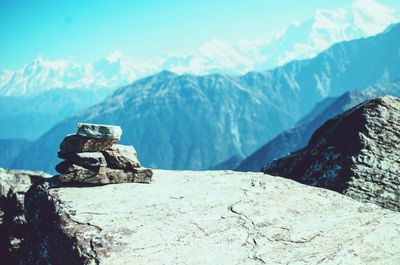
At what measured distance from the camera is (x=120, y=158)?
13352 millimetres

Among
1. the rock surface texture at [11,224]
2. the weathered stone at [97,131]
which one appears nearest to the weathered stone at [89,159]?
the weathered stone at [97,131]

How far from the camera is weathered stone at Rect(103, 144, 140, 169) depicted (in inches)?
526

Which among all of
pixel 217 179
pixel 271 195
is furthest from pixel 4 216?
pixel 271 195

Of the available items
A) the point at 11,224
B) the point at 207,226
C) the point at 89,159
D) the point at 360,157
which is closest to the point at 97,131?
the point at 89,159

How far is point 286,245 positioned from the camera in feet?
28.9

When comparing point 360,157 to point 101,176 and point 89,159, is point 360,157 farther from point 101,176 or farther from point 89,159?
point 89,159

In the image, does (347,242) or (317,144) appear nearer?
(347,242)

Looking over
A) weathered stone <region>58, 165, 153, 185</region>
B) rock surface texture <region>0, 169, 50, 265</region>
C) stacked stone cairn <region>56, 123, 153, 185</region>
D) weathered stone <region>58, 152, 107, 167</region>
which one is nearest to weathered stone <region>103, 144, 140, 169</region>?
stacked stone cairn <region>56, 123, 153, 185</region>

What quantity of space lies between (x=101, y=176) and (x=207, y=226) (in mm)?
5018

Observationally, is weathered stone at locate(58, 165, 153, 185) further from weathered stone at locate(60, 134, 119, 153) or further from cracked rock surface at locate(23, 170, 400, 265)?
weathered stone at locate(60, 134, 119, 153)

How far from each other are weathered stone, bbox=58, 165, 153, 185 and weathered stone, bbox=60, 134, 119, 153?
2.90 feet

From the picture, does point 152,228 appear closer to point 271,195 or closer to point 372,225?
point 271,195

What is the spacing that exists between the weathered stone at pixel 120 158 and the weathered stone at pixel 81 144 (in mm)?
324

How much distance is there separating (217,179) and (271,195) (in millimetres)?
3145
